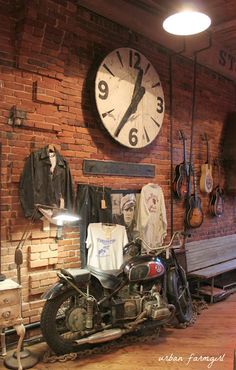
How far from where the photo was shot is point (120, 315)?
11.3 feet

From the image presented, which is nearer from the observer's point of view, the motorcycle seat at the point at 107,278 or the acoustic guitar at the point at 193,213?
the motorcycle seat at the point at 107,278

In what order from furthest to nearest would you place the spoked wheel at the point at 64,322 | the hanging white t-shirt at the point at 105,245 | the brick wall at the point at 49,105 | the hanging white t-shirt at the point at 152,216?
the hanging white t-shirt at the point at 152,216
the hanging white t-shirt at the point at 105,245
the brick wall at the point at 49,105
the spoked wheel at the point at 64,322

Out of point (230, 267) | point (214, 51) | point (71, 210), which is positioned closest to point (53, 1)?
point (71, 210)

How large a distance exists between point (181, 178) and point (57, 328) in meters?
2.74

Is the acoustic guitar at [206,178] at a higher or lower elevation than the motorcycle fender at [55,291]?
higher

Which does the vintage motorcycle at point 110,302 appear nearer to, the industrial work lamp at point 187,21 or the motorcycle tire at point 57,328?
the motorcycle tire at point 57,328

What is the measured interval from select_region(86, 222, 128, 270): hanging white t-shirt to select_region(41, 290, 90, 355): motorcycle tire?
558mm

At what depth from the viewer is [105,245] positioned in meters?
3.90

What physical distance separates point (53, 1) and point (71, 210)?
202 cm

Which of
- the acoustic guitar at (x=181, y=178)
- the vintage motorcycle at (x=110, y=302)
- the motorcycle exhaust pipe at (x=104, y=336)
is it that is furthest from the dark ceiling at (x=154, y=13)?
the motorcycle exhaust pipe at (x=104, y=336)

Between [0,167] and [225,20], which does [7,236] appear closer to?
[0,167]

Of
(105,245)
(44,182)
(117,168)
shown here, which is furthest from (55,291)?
(117,168)

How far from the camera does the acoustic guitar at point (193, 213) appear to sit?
5312 millimetres

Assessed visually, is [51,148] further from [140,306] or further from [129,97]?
[140,306]
